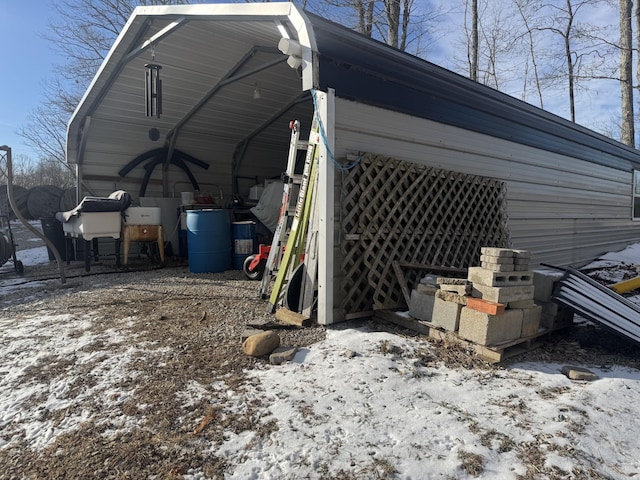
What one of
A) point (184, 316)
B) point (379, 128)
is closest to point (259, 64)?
point (379, 128)

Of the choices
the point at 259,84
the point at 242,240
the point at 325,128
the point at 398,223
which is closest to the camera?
the point at 325,128

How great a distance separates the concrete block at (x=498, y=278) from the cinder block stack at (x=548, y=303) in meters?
0.47

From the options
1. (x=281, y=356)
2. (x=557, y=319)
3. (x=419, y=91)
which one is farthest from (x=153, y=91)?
(x=557, y=319)

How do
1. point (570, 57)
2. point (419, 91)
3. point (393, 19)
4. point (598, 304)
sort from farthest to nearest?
point (570, 57) → point (393, 19) → point (419, 91) → point (598, 304)

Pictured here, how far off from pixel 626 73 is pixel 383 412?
59.5 ft

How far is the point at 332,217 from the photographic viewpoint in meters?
3.82

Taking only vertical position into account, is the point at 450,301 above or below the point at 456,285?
below

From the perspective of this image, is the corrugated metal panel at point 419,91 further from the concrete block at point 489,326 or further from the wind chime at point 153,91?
the wind chime at point 153,91

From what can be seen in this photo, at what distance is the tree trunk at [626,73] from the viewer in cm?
1448

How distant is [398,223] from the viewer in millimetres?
4352

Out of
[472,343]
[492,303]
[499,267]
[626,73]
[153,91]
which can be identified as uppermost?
[626,73]

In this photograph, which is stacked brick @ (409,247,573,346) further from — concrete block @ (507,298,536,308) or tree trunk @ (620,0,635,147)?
tree trunk @ (620,0,635,147)

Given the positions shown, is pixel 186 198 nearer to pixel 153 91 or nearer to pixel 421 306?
pixel 153 91

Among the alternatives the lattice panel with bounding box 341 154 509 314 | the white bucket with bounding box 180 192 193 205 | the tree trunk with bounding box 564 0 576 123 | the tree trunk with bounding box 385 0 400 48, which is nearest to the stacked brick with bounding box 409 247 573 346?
the lattice panel with bounding box 341 154 509 314
